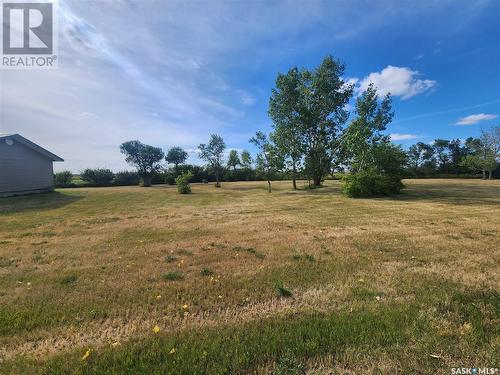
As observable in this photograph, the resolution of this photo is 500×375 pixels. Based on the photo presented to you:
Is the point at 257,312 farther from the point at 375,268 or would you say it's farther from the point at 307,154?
the point at 307,154

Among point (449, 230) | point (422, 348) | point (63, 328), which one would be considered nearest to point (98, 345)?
point (63, 328)

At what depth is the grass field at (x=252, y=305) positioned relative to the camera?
91.4 inches

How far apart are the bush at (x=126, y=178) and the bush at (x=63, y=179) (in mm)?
6691

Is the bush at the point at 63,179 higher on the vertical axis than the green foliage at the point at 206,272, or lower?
higher

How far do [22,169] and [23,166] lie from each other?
0.84 ft

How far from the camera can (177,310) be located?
3209 millimetres

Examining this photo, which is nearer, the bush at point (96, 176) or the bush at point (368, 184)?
the bush at point (368, 184)

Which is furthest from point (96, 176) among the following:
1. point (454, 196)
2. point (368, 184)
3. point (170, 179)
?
point (454, 196)

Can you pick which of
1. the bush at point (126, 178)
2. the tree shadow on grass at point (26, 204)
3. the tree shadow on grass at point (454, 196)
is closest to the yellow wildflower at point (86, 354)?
the tree shadow on grass at point (26, 204)

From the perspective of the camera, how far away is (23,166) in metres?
19.5

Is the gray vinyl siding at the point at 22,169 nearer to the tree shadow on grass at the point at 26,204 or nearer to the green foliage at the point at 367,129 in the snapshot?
the tree shadow on grass at the point at 26,204

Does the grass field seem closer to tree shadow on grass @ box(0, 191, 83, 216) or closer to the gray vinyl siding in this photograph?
tree shadow on grass @ box(0, 191, 83, 216)

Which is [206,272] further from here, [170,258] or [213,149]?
[213,149]

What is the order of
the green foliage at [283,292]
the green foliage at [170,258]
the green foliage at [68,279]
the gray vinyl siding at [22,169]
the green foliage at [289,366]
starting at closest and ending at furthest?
the green foliage at [289,366] → the green foliage at [283,292] → the green foliage at [68,279] → the green foliage at [170,258] → the gray vinyl siding at [22,169]
